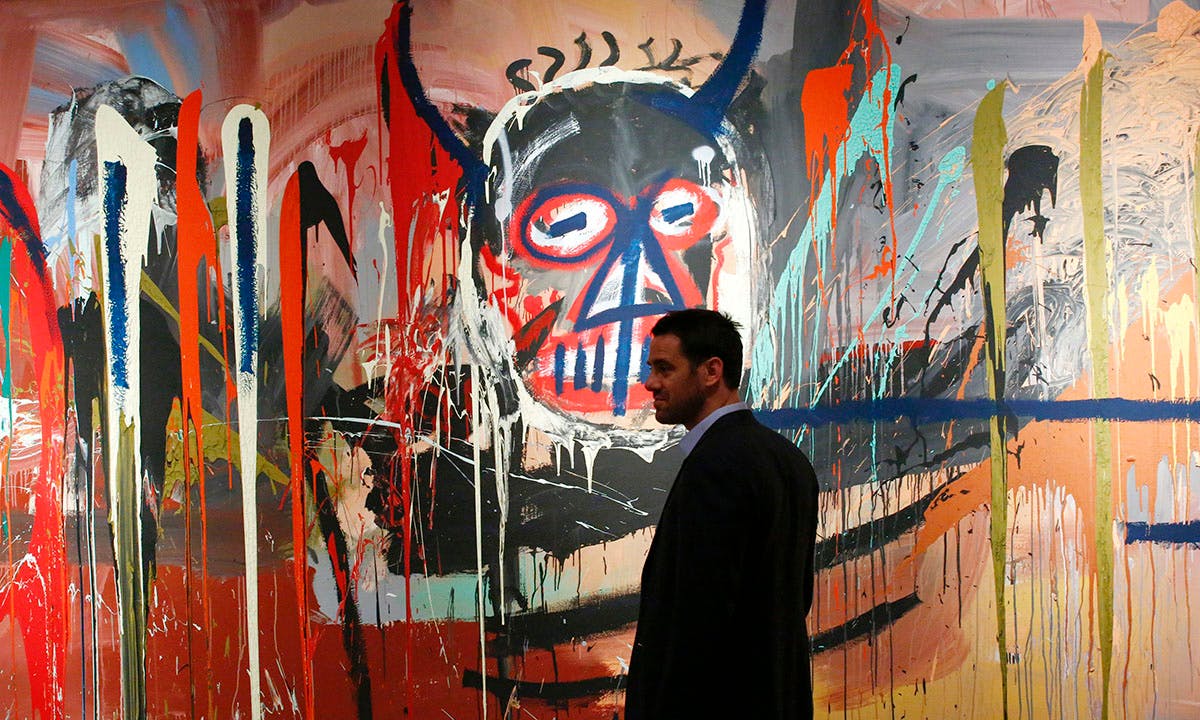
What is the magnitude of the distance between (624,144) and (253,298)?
1.10m

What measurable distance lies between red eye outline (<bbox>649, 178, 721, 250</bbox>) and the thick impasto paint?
11mm

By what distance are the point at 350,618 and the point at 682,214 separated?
1400 millimetres

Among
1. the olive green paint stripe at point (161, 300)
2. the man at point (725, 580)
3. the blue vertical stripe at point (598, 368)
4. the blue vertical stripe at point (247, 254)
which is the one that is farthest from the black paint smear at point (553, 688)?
the olive green paint stripe at point (161, 300)

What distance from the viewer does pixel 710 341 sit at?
67.7 inches

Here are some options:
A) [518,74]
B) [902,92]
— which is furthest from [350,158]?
[902,92]

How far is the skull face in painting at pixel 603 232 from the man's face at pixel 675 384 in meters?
0.81

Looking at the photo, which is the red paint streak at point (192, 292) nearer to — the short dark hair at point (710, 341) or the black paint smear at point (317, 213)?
the black paint smear at point (317, 213)

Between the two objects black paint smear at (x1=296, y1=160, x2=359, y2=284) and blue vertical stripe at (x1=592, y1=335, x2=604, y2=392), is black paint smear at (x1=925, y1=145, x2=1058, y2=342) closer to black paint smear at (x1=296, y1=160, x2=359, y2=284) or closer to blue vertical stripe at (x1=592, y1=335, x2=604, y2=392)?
blue vertical stripe at (x1=592, y1=335, x2=604, y2=392)

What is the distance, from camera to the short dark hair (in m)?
1.72

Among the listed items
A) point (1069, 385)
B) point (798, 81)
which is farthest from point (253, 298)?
point (1069, 385)

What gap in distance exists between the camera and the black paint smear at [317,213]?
2.64 meters

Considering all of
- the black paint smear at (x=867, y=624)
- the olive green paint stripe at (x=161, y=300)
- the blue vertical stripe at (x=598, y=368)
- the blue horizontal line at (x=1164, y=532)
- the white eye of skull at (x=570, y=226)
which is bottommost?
the black paint smear at (x=867, y=624)

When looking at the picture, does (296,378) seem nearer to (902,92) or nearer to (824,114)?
(824,114)

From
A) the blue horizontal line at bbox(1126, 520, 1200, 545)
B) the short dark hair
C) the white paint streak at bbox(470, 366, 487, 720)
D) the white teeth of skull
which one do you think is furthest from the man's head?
the blue horizontal line at bbox(1126, 520, 1200, 545)
